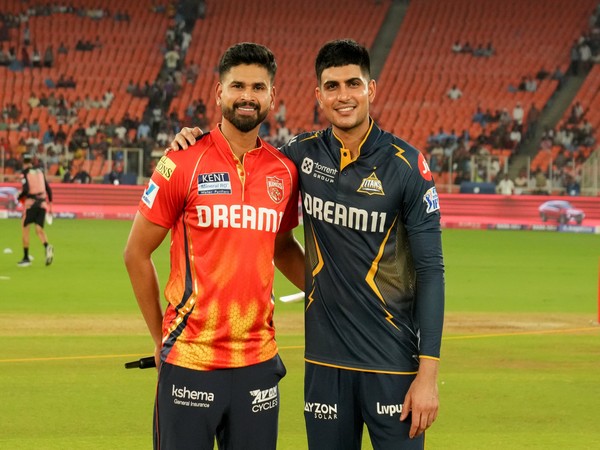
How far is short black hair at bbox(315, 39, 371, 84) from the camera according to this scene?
4.74 meters

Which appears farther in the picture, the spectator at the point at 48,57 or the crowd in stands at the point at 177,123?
the spectator at the point at 48,57

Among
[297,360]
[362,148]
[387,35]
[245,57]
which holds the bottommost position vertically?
[297,360]

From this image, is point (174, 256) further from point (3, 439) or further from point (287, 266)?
point (3, 439)

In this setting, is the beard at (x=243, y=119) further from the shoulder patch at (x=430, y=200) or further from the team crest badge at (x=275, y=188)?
the shoulder patch at (x=430, y=200)

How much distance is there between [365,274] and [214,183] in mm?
802

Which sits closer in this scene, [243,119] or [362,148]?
[243,119]

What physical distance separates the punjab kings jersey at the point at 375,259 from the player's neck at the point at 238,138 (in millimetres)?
359

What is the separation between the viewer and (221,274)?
4531 millimetres

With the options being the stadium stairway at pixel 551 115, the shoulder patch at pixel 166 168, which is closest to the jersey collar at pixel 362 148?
the shoulder patch at pixel 166 168

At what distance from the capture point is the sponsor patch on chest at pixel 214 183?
4578 millimetres

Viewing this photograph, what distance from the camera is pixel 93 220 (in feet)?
105

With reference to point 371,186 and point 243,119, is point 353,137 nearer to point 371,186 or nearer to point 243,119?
point 371,186

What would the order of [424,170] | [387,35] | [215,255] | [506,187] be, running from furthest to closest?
1. [387,35]
2. [506,187]
3. [424,170]
4. [215,255]

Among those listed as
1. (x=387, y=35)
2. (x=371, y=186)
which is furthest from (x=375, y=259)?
(x=387, y=35)
